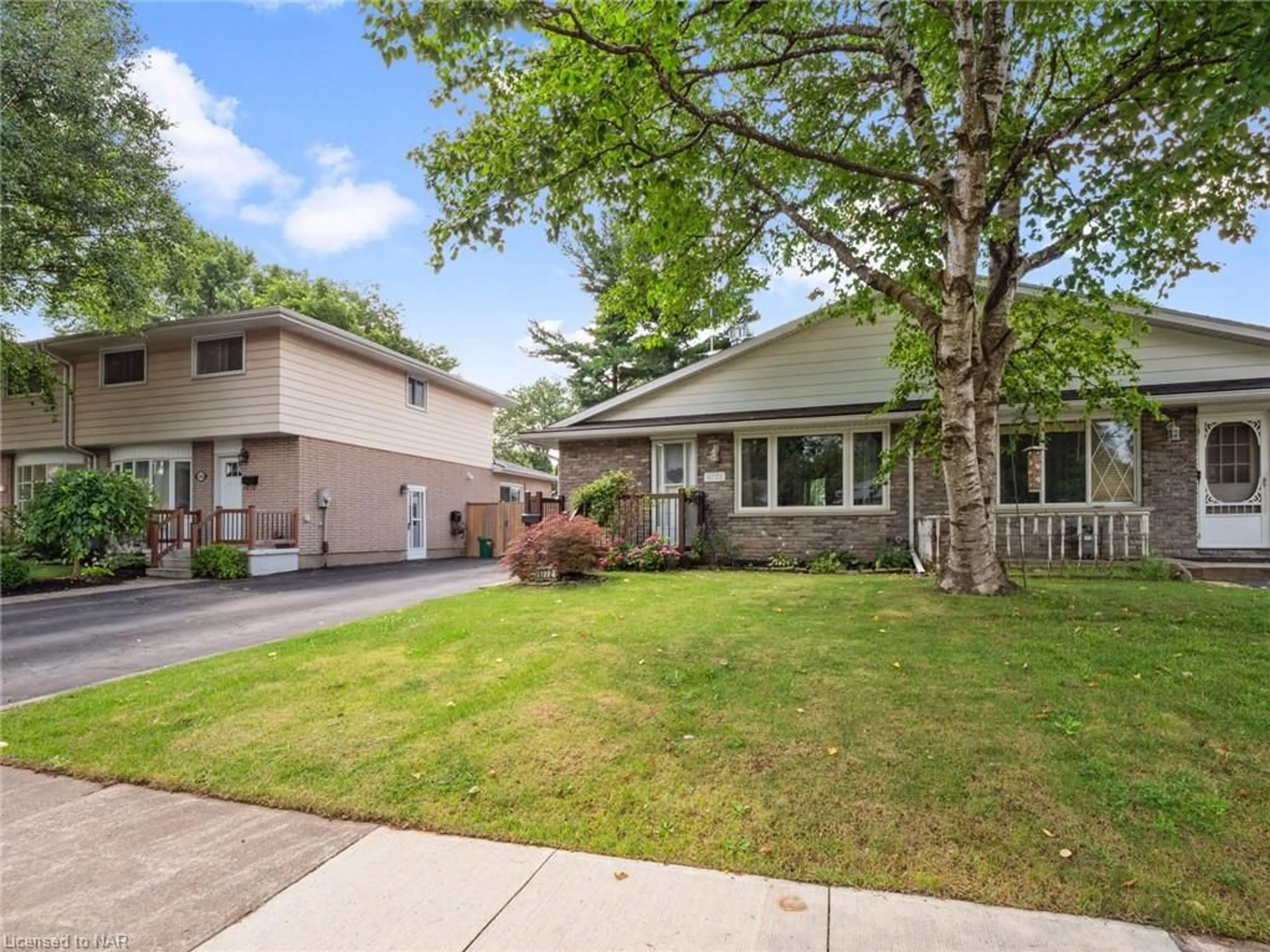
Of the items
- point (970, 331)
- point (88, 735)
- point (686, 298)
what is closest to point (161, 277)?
point (686, 298)

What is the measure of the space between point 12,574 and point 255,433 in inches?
210

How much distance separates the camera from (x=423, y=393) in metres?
20.7

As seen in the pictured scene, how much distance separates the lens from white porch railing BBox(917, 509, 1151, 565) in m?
10.5

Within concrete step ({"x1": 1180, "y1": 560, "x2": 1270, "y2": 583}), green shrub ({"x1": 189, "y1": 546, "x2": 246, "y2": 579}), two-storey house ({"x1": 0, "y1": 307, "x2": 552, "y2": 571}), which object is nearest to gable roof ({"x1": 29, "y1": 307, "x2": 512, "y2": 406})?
two-storey house ({"x1": 0, "y1": 307, "x2": 552, "y2": 571})

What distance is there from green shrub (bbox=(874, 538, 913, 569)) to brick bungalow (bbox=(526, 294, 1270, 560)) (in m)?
0.22

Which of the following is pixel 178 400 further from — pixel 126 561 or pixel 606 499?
pixel 606 499

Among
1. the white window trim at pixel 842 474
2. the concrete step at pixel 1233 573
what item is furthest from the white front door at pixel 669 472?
the concrete step at pixel 1233 573

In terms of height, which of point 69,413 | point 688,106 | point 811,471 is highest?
point 688,106

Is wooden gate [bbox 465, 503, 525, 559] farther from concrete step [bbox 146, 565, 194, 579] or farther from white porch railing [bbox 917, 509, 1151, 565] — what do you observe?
white porch railing [bbox 917, 509, 1151, 565]

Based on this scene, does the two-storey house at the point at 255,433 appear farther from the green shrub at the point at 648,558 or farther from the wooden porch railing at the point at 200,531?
the green shrub at the point at 648,558

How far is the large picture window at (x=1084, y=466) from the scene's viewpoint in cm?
1107

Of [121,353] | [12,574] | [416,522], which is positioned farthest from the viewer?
[416,522]

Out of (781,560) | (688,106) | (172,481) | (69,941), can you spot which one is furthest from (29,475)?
(69,941)

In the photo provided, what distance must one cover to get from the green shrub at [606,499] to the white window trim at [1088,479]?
6.94 m
